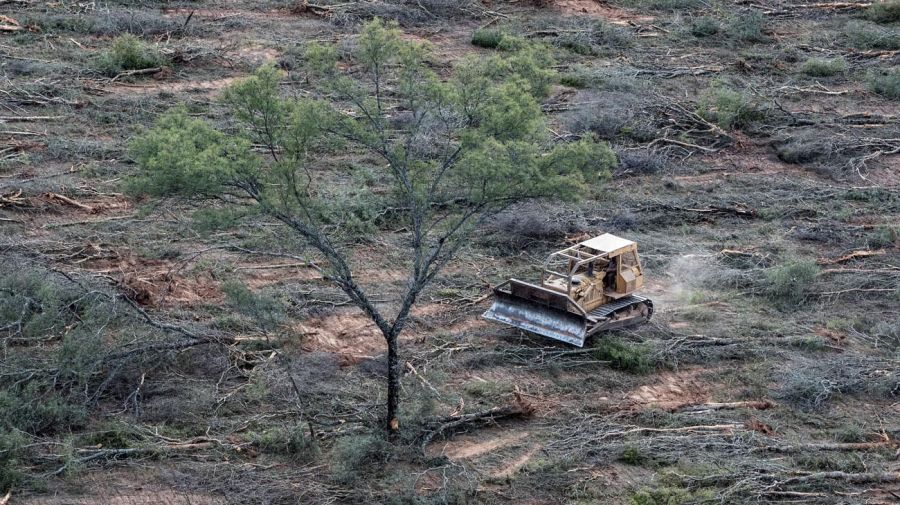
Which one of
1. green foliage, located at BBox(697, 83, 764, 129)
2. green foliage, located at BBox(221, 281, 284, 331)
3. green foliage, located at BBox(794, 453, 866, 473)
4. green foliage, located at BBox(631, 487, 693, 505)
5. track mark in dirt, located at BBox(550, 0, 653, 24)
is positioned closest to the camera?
green foliage, located at BBox(631, 487, 693, 505)

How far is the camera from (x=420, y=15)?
26.9 metres

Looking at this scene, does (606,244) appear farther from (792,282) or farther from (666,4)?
(666,4)

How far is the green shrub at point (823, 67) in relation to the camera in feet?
81.6

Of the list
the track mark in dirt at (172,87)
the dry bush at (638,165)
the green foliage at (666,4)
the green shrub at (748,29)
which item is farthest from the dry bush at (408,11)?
the dry bush at (638,165)

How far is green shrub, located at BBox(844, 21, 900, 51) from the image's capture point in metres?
26.5

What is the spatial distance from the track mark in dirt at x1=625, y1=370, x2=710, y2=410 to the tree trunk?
3.06 metres

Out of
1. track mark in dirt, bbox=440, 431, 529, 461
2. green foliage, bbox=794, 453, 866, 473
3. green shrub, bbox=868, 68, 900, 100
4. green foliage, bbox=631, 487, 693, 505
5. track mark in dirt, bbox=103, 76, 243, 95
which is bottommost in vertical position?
track mark in dirt, bbox=440, 431, 529, 461

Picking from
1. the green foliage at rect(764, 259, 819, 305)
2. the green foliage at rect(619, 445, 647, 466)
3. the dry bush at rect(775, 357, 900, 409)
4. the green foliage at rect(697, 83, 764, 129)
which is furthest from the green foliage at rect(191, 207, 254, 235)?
the green foliage at rect(697, 83, 764, 129)

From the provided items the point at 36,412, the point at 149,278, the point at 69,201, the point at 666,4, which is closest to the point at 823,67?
the point at 666,4

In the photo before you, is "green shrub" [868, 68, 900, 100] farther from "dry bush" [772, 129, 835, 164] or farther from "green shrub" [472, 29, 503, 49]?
"green shrub" [472, 29, 503, 49]

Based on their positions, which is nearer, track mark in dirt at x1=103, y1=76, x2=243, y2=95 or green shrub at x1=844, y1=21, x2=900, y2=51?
track mark in dirt at x1=103, y1=76, x2=243, y2=95

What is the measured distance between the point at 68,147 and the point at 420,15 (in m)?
10.2

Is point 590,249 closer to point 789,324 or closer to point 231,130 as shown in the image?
point 789,324

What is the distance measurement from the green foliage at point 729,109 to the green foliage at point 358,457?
12325mm
